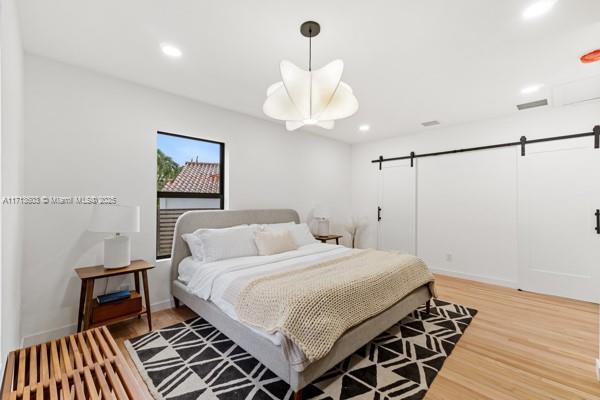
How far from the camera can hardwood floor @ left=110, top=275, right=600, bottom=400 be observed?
1.78 meters

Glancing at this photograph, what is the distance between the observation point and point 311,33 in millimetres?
1988

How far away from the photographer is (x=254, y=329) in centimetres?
182

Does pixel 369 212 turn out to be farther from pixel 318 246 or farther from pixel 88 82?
pixel 88 82

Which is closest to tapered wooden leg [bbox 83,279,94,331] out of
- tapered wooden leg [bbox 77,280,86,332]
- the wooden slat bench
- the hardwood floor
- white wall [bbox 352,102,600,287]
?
tapered wooden leg [bbox 77,280,86,332]

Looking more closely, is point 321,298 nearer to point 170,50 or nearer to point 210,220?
point 210,220

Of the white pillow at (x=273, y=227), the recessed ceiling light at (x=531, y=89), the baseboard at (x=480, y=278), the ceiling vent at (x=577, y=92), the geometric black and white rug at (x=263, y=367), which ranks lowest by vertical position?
the geometric black and white rug at (x=263, y=367)

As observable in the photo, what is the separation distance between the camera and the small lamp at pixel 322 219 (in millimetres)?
4805

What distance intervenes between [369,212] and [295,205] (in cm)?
181

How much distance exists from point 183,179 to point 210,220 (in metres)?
0.67

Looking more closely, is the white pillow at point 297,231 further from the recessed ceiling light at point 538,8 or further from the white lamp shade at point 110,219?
the recessed ceiling light at point 538,8

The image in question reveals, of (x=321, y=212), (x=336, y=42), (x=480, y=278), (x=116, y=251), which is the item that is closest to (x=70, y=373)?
(x=116, y=251)

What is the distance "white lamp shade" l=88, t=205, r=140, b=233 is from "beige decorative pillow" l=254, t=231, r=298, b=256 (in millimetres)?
1344

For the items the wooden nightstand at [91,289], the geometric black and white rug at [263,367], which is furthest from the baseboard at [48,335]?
the geometric black and white rug at [263,367]

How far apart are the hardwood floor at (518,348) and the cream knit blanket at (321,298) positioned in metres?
0.67
